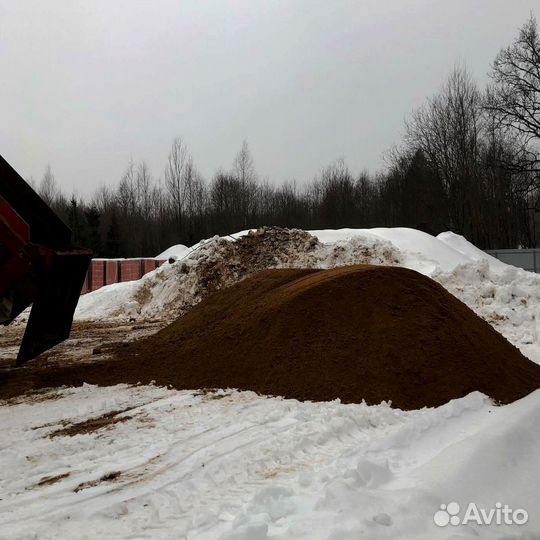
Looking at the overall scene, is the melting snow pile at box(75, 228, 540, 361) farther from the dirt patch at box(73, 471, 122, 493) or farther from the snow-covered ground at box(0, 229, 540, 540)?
the dirt patch at box(73, 471, 122, 493)

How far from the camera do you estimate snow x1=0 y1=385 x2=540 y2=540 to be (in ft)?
9.51

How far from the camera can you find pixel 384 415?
4875 millimetres

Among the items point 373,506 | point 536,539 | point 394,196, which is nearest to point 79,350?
point 373,506

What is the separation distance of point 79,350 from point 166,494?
707 cm

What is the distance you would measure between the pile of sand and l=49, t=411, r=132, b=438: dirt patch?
4.18 feet

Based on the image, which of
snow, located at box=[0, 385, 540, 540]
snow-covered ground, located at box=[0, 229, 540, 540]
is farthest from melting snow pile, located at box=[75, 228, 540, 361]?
snow, located at box=[0, 385, 540, 540]

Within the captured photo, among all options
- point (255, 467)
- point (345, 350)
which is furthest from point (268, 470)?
point (345, 350)

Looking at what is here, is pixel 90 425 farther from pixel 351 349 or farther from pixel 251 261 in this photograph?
pixel 251 261

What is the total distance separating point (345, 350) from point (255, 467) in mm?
2582

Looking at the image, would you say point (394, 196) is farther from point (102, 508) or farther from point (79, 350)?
point (102, 508)

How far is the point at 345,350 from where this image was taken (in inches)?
241

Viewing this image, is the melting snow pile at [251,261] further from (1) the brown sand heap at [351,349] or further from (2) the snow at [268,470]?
(2) the snow at [268,470]

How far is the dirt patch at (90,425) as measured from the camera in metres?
4.89

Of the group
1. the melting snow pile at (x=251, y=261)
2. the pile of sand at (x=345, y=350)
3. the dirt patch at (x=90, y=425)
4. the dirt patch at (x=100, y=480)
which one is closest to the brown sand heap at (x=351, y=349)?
the pile of sand at (x=345, y=350)
